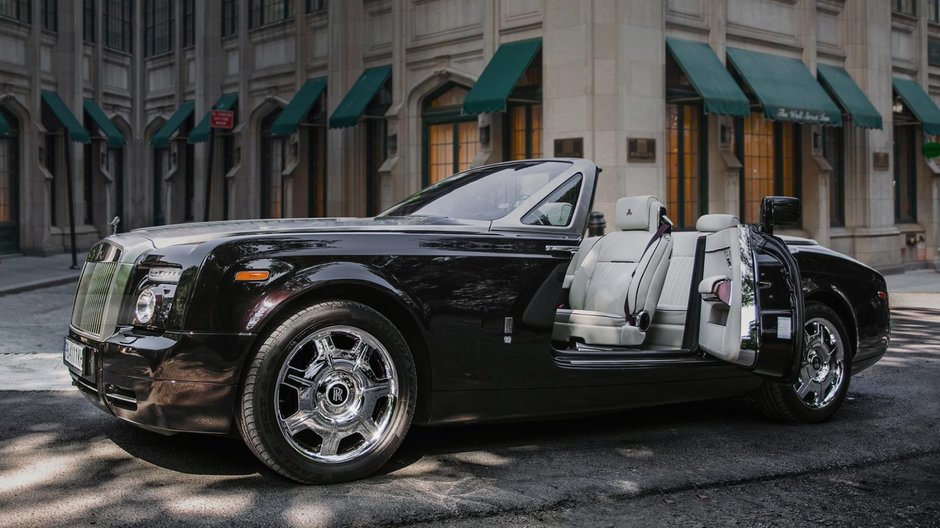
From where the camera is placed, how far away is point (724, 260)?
19.5 ft

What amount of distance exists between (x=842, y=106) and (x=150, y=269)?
18.7m

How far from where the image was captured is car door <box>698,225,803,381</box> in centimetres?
567

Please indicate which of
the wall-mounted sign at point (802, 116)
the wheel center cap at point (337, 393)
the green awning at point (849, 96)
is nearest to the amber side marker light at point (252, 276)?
the wheel center cap at point (337, 393)

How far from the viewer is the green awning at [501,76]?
17562 mm

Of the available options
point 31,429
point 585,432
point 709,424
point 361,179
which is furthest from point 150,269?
point 361,179

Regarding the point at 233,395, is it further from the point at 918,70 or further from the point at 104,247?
the point at 918,70

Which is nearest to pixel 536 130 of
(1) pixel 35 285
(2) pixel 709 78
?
(2) pixel 709 78

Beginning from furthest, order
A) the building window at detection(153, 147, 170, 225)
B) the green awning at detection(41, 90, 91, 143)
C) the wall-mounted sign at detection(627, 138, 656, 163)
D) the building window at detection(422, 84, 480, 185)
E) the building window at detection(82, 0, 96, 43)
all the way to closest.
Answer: the building window at detection(153, 147, 170, 225) → the building window at detection(82, 0, 96, 43) → the green awning at detection(41, 90, 91, 143) → the building window at detection(422, 84, 480, 185) → the wall-mounted sign at detection(627, 138, 656, 163)

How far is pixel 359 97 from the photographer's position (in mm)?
21594

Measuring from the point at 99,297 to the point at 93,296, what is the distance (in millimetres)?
111

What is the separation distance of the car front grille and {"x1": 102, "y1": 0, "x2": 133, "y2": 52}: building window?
2855cm

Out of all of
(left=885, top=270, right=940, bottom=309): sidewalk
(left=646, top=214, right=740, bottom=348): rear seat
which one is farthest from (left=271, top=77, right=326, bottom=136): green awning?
(left=646, top=214, right=740, bottom=348): rear seat

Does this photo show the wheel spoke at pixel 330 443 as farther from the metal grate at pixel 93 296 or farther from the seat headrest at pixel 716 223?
the seat headrest at pixel 716 223

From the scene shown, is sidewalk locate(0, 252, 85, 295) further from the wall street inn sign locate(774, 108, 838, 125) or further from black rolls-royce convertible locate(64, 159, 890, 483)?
the wall street inn sign locate(774, 108, 838, 125)
